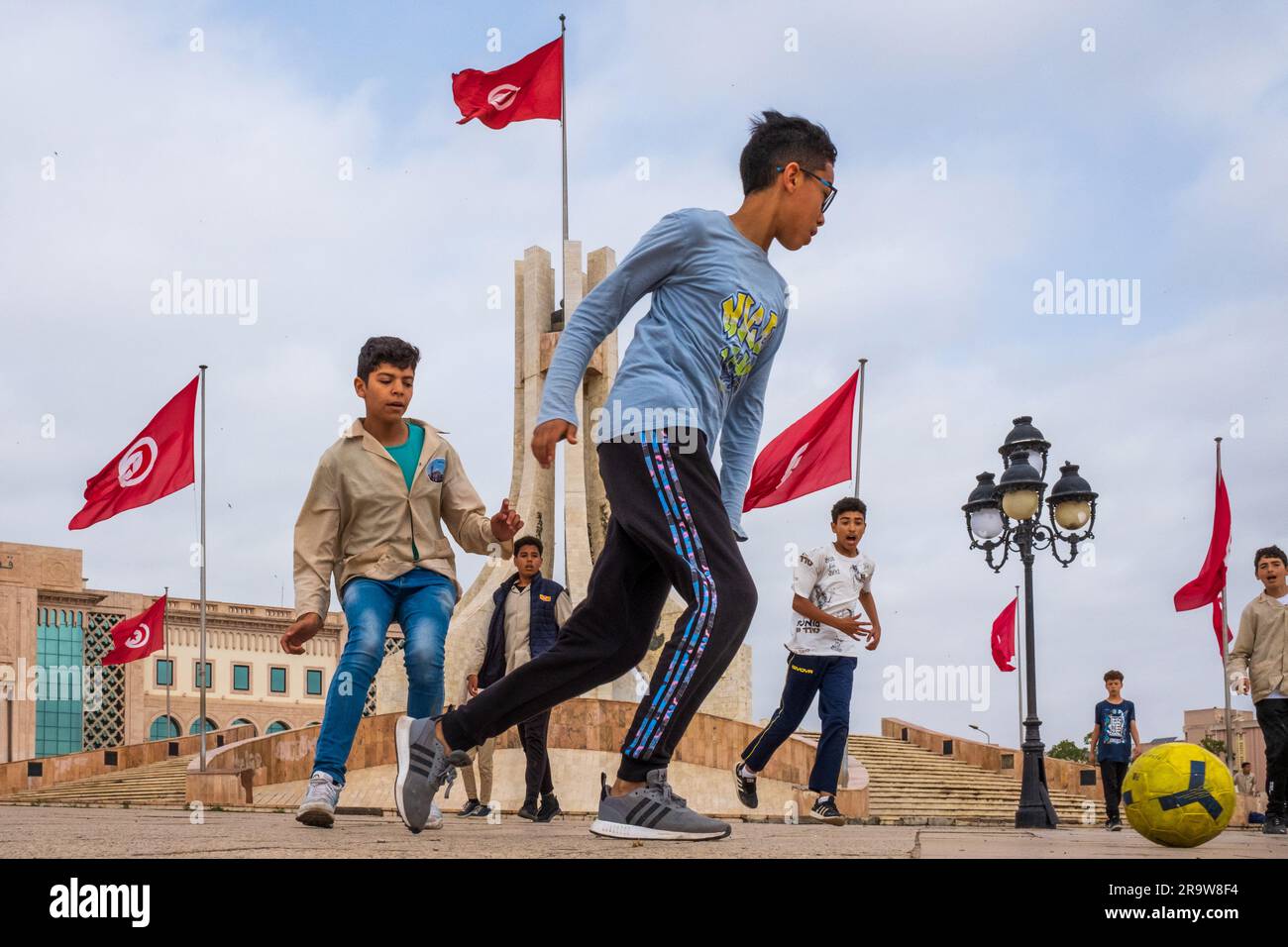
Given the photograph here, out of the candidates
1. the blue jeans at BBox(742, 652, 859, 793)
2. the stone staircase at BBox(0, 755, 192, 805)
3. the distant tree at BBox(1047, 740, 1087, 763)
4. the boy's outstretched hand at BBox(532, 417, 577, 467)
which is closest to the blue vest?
the blue jeans at BBox(742, 652, 859, 793)

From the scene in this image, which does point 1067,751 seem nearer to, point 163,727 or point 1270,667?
point 163,727

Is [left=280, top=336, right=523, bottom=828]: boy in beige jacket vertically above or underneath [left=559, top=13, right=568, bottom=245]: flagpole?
underneath

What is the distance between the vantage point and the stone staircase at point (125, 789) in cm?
2088

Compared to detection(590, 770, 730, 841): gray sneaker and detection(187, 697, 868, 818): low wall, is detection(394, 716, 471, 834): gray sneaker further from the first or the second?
detection(187, 697, 868, 818): low wall

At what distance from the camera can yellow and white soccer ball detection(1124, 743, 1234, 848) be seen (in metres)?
4.60

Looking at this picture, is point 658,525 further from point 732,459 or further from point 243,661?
point 243,661

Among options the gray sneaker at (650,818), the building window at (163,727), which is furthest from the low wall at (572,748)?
the building window at (163,727)

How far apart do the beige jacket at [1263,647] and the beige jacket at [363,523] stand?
5062 mm

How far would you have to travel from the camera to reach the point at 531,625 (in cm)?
891

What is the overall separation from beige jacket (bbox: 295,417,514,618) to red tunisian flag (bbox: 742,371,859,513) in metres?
9.31

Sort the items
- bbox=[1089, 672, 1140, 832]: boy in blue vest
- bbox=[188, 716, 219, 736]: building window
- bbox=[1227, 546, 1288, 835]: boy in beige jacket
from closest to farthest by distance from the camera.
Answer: bbox=[1227, 546, 1288, 835]: boy in beige jacket, bbox=[1089, 672, 1140, 832]: boy in blue vest, bbox=[188, 716, 219, 736]: building window

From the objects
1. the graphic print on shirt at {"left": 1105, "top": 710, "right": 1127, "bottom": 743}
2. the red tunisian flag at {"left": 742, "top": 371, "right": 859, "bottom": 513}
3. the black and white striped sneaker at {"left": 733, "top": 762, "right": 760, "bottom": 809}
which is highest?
the red tunisian flag at {"left": 742, "top": 371, "right": 859, "bottom": 513}

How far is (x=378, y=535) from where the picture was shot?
5.33 meters

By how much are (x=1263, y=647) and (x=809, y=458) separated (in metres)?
6.64
